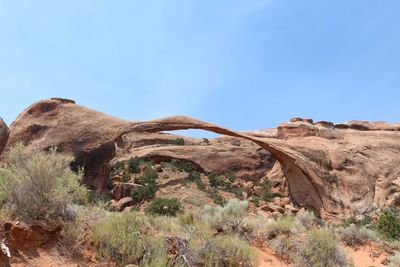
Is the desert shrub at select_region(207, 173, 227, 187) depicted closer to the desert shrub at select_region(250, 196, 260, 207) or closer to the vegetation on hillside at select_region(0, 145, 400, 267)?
the desert shrub at select_region(250, 196, 260, 207)

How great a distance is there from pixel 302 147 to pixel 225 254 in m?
13.8

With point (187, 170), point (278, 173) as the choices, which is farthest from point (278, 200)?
point (187, 170)

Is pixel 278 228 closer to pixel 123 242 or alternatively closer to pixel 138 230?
pixel 138 230

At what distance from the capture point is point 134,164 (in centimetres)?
2881

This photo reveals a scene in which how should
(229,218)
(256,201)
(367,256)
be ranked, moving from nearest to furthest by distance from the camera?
(229,218), (367,256), (256,201)

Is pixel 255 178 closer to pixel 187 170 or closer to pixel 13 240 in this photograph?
pixel 187 170

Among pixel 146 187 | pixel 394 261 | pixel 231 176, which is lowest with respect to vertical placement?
pixel 394 261

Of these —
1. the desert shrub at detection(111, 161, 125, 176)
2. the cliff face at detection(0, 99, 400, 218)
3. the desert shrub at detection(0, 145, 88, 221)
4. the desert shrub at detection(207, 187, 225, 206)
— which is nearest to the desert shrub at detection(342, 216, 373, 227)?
the cliff face at detection(0, 99, 400, 218)

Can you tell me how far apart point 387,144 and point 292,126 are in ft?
15.1

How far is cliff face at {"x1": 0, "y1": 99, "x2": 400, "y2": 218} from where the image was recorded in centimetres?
1580

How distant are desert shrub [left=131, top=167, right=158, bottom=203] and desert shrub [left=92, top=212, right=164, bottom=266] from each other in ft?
50.3

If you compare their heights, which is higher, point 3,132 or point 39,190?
point 3,132

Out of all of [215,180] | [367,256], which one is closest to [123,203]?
[215,180]

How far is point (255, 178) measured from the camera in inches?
1192
